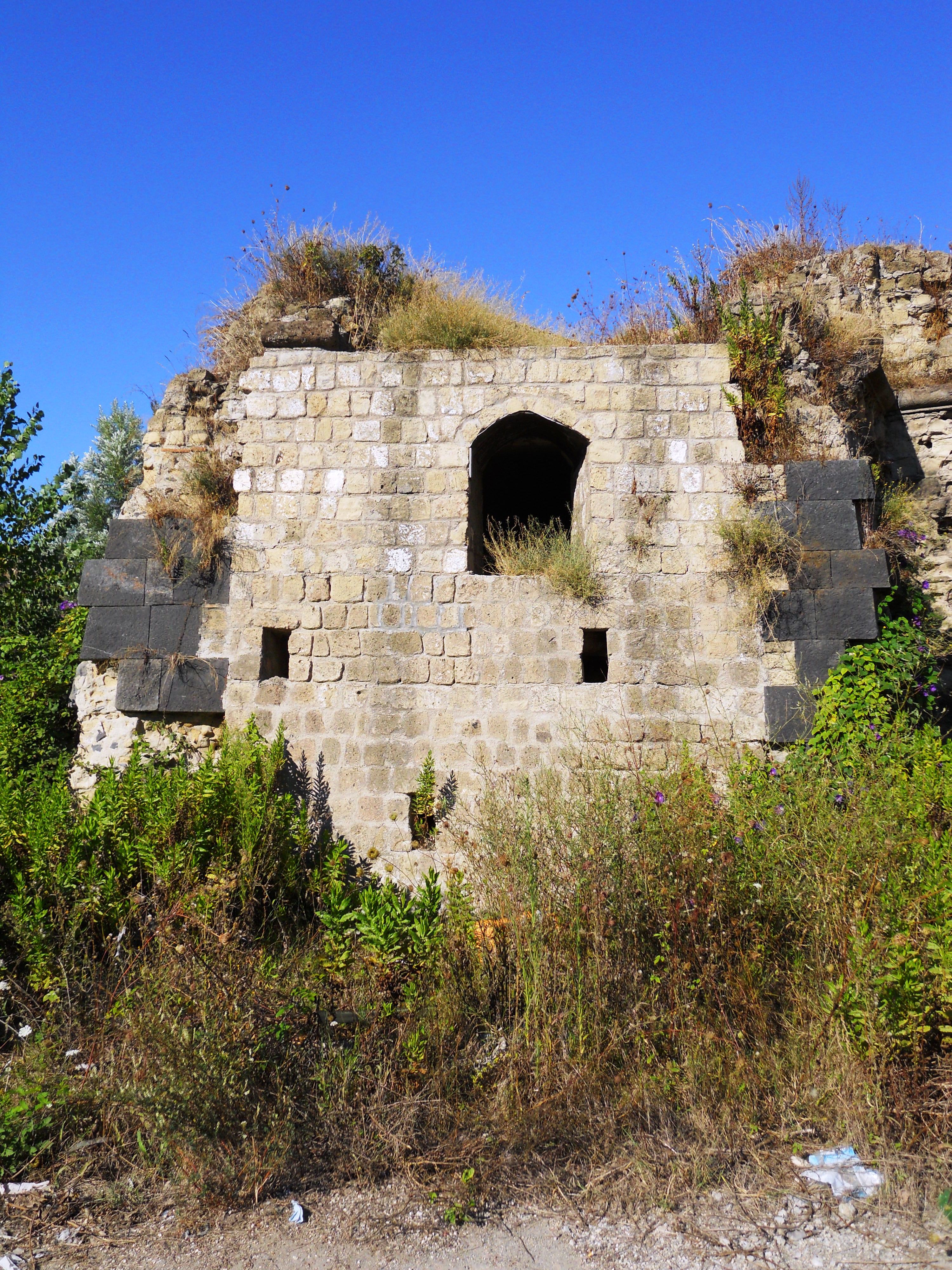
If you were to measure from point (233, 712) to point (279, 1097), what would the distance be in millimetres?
3045

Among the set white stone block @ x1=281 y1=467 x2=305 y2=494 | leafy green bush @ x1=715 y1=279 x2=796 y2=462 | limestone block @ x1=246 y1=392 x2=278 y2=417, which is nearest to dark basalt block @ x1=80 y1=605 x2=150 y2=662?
white stone block @ x1=281 y1=467 x2=305 y2=494

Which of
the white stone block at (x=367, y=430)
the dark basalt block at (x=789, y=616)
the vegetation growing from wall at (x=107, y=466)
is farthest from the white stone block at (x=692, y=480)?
the vegetation growing from wall at (x=107, y=466)

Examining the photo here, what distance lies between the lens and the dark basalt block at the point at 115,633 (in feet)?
19.9

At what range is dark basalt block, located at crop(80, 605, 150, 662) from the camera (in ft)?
19.9

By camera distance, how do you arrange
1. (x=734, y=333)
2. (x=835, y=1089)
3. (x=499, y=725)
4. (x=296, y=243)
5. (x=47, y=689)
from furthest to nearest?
(x=296, y=243), (x=47, y=689), (x=734, y=333), (x=499, y=725), (x=835, y=1089)

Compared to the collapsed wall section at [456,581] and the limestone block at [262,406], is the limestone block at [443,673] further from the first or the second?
the limestone block at [262,406]

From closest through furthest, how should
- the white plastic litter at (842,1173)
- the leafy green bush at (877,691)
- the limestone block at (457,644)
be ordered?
the white plastic litter at (842,1173) < the leafy green bush at (877,691) < the limestone block at (457,644)

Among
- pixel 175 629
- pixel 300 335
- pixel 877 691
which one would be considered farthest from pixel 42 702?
pixel 877 691

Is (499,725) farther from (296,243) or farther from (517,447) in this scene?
(296,243)

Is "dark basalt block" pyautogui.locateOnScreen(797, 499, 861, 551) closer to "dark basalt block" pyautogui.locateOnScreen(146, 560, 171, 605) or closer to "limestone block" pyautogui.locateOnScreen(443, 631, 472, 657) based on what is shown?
"limestone block" pyautogui.locateOnScreen(443, 631, 472, 657)

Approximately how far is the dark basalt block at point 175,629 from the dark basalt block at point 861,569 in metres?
4.80

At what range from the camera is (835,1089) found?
3.42 meters

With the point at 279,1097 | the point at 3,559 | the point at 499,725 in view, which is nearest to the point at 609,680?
the point at 499,725

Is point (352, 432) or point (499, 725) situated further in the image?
point (352, 432)
